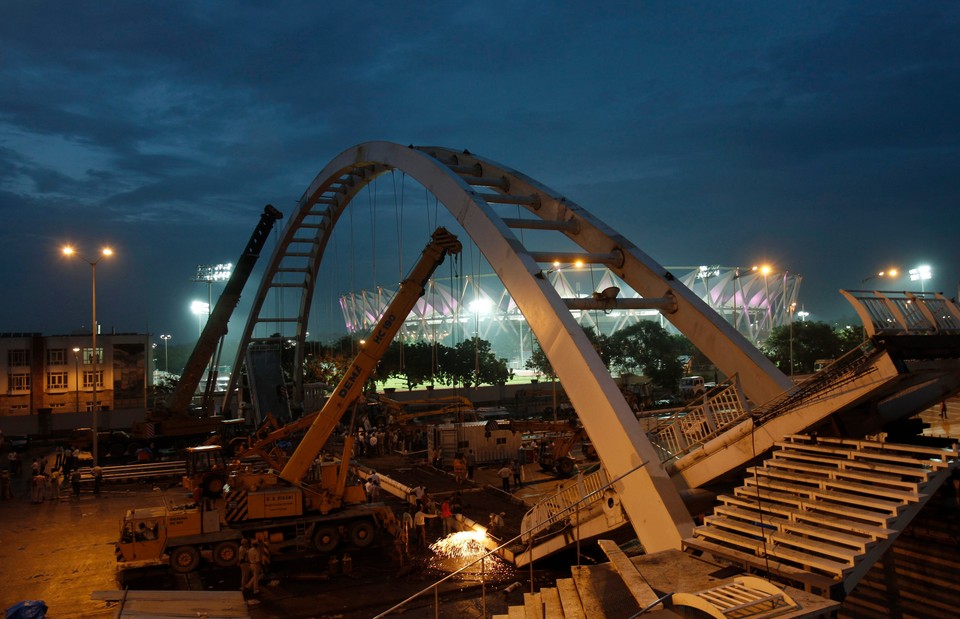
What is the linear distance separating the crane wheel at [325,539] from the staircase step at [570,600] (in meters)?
8.57

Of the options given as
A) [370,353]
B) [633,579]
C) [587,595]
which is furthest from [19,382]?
[633,579]

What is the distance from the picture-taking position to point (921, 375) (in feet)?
27.6

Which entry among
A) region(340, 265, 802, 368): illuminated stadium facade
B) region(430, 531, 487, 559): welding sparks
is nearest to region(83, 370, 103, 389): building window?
region(430, 531, 487, 559): welding sparks

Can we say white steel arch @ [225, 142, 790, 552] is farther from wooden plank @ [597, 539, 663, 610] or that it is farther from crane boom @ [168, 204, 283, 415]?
crane boom @ [168, 204, 283, 415]

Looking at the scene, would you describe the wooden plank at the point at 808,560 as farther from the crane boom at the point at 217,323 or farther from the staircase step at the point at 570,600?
the crane boom at the point at 217,323

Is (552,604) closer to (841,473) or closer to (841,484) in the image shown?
(841,484)

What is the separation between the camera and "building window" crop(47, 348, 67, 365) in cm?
4894

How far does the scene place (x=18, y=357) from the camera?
4794 cm

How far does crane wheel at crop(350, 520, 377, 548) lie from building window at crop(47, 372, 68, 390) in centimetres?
4398

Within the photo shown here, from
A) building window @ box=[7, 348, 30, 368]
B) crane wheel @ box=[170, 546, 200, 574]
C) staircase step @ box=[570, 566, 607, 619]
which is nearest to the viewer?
staircase step @ box=[570, 566, 607, 619]

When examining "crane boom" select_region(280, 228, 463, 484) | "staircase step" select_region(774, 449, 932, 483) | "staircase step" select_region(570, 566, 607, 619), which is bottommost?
"staircase step" select_region(570, 566, 607, 619)

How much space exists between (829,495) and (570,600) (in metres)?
3.36

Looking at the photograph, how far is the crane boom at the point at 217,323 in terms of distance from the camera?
3028cm

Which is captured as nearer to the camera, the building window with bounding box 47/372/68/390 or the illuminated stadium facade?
the building window with bounding box 47/372/68/390
